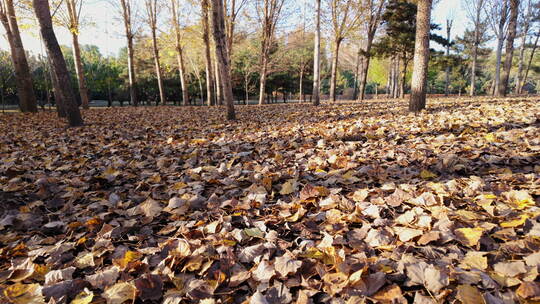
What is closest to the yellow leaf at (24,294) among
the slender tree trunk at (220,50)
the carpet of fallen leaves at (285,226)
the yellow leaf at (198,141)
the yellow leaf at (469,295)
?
the carpet of fallen leaves at (285,226)

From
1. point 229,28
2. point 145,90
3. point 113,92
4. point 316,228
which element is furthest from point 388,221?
point 113,92

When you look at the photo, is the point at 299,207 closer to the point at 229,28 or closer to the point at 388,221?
the point at 388,221

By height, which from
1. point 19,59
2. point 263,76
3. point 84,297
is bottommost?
point 84,297

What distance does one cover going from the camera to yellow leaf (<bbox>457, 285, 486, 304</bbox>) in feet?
3.47

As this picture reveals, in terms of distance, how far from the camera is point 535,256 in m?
1.24

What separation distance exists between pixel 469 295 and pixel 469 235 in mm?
499

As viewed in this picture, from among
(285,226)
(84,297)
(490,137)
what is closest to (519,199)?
(285,226)

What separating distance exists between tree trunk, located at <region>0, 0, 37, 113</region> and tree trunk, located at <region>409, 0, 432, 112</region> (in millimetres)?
14326

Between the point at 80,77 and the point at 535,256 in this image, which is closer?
the point at 535,256

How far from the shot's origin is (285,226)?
5.94ft

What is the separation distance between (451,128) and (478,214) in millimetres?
2977

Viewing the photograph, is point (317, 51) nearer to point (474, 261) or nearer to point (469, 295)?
point (474, 261)

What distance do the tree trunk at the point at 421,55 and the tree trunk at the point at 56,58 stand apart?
27.6 feet

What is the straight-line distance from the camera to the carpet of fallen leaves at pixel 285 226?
1.24m
